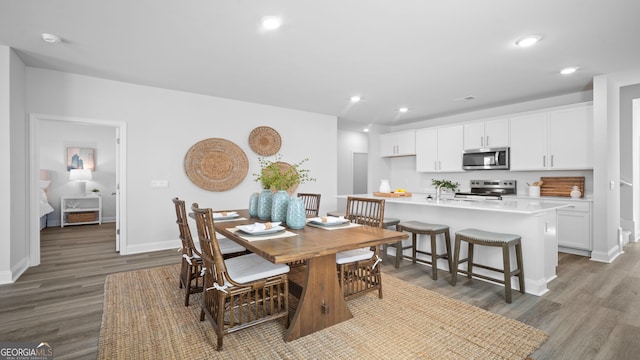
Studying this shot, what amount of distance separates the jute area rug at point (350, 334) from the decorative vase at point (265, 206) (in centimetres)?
94

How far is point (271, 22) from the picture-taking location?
248cm

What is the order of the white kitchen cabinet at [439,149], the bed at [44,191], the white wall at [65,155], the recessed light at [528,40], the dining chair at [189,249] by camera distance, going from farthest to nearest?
the white wall at [65,155], the bed at [44,191], the white kitchen cabinet at [439,149], the recessed light at [528,40], the dining chair at [189,249]

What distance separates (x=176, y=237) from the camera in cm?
453

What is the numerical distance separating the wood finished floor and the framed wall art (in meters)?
3.28

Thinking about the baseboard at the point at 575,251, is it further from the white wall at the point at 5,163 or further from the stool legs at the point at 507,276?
the white wall at the point at 5,163

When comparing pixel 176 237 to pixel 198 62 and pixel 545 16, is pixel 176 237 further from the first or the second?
pixel 545 16

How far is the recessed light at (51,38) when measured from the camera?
108 inches

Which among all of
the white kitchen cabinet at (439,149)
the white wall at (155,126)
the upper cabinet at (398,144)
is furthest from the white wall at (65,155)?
the white kitchen cabinet at (439,149)

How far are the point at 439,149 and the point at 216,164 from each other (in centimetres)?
429

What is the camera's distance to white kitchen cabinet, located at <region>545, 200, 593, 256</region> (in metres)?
4.12

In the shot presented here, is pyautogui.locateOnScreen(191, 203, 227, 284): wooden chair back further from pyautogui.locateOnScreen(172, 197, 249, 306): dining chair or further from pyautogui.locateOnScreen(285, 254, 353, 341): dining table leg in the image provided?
pyautogui.locateOnScreen(285, 254, 353, 341): dining table leg

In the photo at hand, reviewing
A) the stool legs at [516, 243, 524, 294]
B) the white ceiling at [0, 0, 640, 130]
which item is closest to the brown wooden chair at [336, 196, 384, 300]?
the stool legs at [516, 243, 524, 294]

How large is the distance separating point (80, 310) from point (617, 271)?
5.56 meters

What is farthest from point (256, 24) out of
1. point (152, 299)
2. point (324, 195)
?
point (324, 195)
